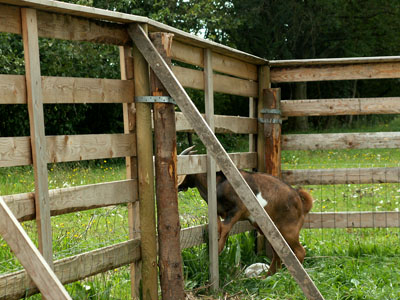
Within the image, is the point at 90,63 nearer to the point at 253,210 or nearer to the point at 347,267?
the point at 347,267

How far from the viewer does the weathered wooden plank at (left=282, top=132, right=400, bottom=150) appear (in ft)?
20.5

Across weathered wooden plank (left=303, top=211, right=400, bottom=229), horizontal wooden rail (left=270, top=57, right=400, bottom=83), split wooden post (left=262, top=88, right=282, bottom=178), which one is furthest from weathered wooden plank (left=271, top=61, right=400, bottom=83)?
weathered wooden plank (left=303, top=211, right=400, bottom=229)

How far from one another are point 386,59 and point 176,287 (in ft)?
11.5

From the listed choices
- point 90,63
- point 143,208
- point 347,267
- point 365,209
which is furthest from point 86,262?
point 90,63

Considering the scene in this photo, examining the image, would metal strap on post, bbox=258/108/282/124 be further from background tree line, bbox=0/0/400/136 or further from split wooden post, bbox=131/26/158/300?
background tree line, bbox=0/0/400/136

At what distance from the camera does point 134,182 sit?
4.15m

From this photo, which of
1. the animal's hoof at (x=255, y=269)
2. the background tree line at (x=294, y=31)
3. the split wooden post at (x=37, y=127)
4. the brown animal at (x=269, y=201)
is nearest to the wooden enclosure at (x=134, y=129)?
the split wooden post at (x=37, y=127)

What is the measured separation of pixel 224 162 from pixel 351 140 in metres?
2.82

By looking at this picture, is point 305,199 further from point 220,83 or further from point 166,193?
point 166,193

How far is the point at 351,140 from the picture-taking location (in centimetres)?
627

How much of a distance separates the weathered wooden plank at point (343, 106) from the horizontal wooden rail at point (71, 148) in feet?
9.17

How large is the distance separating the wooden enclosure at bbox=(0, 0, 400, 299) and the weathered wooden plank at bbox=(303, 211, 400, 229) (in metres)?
0.01

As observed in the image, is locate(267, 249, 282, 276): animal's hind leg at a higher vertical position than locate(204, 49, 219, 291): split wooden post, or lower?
lower

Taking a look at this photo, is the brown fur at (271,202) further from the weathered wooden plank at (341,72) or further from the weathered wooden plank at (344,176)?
the weathered wooden plank at (341,72)
